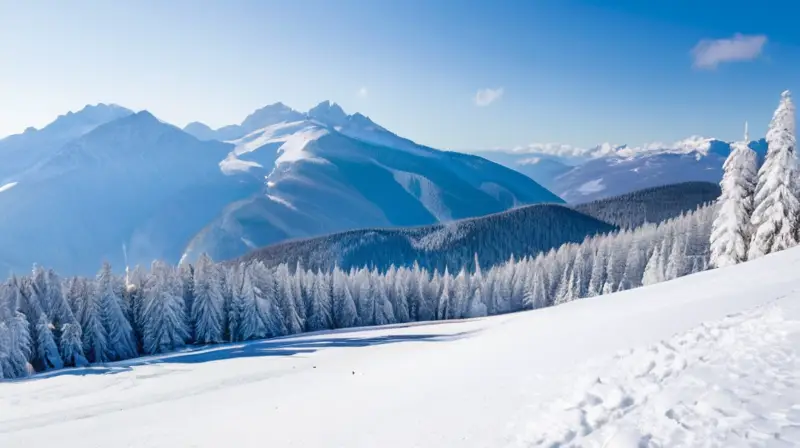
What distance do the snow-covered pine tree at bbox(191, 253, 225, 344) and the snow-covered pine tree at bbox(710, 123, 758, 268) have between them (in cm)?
5286

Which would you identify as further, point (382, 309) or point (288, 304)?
point (382, 309)

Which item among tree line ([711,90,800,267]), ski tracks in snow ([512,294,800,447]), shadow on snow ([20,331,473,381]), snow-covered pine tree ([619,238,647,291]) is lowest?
snow-covered pine tree ([619,238,647,291])

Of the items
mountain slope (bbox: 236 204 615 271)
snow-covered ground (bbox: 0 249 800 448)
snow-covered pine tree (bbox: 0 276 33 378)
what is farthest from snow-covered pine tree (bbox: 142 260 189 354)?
mountain slope (bbox: 236 204 615 271)

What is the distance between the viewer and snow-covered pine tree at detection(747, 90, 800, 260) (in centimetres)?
3219

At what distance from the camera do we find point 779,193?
3244cm

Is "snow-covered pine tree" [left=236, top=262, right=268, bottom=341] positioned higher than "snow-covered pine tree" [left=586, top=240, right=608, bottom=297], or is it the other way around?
"snow-covered pine tree" [left=236, top=262, right=268, bottom=341]

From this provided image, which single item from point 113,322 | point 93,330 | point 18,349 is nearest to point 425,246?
point 113,322

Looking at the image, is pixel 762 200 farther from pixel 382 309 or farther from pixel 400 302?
pixel 400 302

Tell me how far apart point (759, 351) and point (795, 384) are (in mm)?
1868

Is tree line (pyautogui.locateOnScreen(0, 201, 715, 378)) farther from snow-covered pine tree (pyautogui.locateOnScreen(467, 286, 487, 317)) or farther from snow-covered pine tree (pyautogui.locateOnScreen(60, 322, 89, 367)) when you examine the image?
snow-covered pine tree (pyautogui.locateOnScreen(467, 286, 487, 317))

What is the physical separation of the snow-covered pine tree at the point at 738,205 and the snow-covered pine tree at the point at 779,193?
1.23 meters

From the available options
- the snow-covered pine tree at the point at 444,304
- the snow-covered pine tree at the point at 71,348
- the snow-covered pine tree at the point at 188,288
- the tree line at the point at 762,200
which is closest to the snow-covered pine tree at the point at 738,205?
the tree line at the point at 762,200

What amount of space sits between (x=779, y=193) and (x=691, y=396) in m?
34.2

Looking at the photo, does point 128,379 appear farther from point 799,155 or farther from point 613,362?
point 799,155
